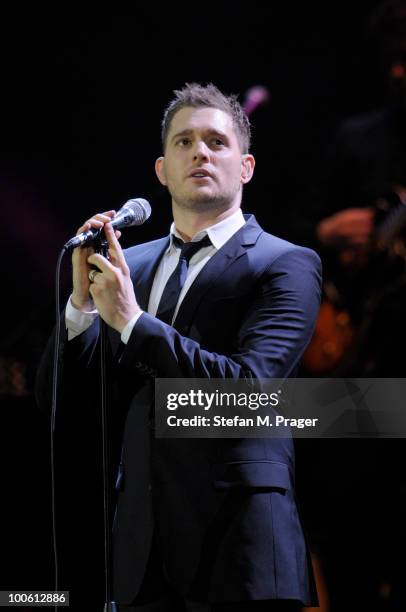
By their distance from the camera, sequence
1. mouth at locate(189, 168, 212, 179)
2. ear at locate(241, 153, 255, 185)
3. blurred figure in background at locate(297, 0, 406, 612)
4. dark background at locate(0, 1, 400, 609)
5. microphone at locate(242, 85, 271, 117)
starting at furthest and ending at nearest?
dark background at locate(0, 1, 400, 609)
microphone at locate(242, 85, 271, 117)
blurred figure in background at locate(297, 0, 406, 612)
ear at locate(241, 153, 255, 185)
mouth at locate(189, 168, 212, 179)

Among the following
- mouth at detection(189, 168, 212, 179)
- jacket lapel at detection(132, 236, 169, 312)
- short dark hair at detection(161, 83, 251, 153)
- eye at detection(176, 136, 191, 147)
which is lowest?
jacket lapel at detection(132, 236, 169, 312)

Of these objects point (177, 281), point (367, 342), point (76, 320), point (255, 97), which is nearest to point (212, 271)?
point (177, 281)

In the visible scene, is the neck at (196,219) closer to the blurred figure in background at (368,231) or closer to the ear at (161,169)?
the ear at (161,169)

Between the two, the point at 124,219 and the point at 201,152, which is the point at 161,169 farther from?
the point at 124,219

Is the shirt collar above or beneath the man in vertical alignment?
above

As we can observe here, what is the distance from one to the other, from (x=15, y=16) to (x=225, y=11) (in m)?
0.89

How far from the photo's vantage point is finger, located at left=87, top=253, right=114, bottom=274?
5.65 ft

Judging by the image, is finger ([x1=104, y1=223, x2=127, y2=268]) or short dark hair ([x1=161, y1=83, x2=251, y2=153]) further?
short dark hair ([x1=161, y1=83, x2=251, y2=153])

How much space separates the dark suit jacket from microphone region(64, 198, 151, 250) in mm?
191

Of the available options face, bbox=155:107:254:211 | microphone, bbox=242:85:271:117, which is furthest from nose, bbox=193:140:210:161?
microphone, bbox=242:85:271:117

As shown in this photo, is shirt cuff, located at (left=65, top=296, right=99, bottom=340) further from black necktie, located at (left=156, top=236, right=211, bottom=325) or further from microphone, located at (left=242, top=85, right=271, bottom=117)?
microphone, located at (left=242, top=85, right=271, bottom=117)

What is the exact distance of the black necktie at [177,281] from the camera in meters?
1.92

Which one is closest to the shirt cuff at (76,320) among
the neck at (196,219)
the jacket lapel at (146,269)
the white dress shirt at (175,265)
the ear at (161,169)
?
the white dress shirt at (175,265)

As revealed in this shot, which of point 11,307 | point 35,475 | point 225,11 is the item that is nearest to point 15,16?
point 225,11
